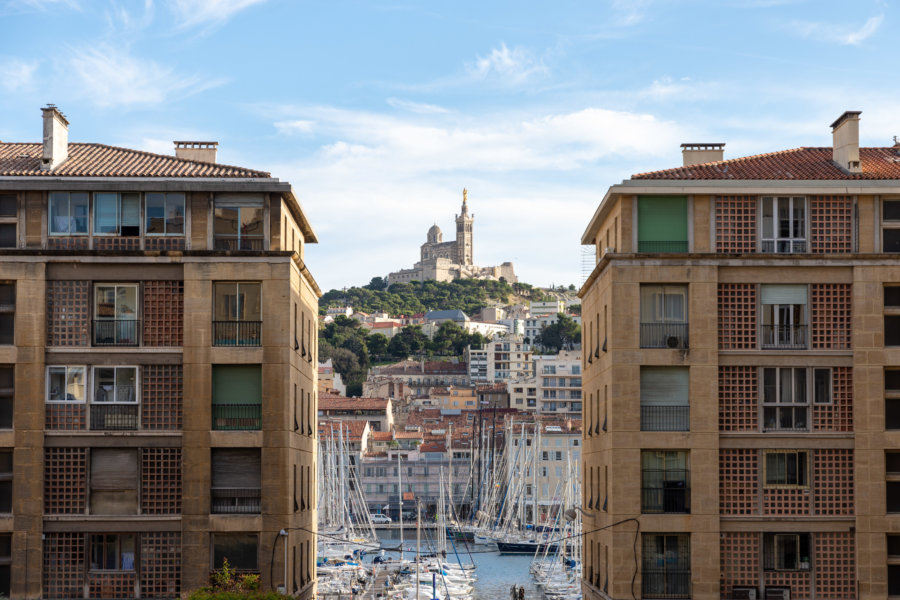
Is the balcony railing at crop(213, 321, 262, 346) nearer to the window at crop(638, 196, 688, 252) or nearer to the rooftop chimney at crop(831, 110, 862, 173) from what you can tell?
the window at crop(638, 196, 688, 252)

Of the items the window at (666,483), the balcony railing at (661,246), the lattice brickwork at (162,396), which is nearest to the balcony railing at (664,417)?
the window at (666,483)

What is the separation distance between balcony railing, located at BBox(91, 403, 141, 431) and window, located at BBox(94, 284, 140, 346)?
7.01 feet

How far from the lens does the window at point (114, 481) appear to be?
43594 mm

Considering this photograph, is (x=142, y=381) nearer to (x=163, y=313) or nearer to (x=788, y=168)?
(x=163, y=313)

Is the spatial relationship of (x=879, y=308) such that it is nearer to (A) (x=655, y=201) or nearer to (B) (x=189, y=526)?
(A) (x=655, y=201)

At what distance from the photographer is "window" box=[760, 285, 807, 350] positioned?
44531 millimetres

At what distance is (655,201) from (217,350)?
15.7 meters

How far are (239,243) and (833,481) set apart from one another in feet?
71.0

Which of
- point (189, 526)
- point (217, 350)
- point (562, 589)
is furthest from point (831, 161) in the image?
point (562, 589)

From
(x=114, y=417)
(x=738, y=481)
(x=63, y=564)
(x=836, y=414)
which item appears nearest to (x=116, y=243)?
(x=114, y=417)

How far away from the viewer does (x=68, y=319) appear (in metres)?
44.4

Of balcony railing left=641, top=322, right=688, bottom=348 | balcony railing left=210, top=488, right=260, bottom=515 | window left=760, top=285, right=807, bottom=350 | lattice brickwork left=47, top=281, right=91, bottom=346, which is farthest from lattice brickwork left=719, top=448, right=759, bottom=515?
lattice brickwork left=47, top=281, right=91, bottom=346

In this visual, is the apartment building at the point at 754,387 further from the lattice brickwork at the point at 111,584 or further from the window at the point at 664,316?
the lattice brickwork at the point at 111,584

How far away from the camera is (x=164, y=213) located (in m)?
44.7
